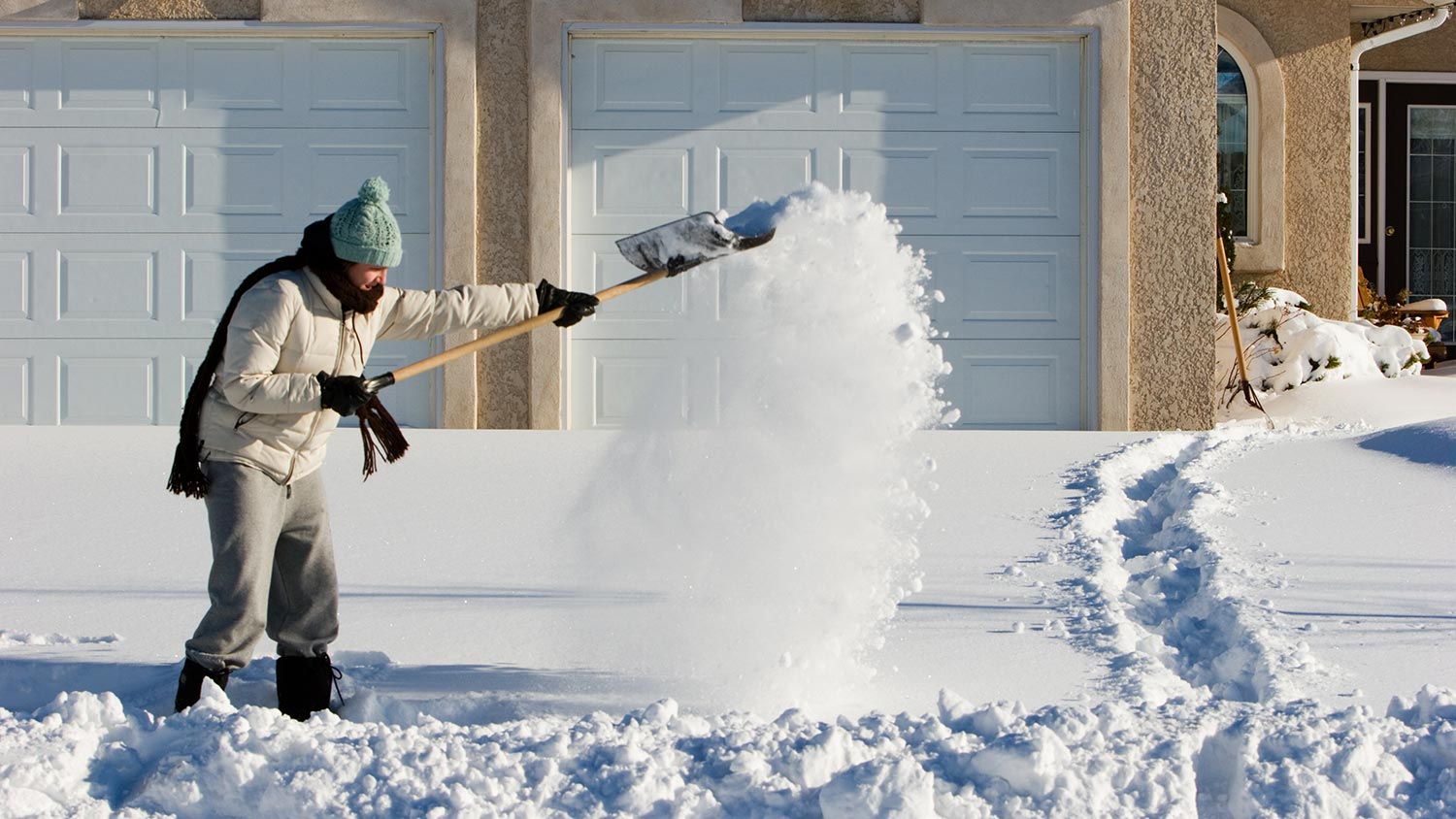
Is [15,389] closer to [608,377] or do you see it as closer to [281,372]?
[608,377]

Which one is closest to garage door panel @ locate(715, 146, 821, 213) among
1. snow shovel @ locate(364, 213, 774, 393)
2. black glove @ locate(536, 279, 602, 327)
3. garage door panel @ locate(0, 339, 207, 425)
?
garage door panel @ locate(0, 339, 207, 425)

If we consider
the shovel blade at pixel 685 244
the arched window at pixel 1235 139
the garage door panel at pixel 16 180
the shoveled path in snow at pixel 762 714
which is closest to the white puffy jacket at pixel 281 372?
the shoveled path in snow at pixel 762 714

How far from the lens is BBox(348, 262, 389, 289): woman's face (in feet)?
12.1

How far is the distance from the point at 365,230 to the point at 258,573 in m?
0.89

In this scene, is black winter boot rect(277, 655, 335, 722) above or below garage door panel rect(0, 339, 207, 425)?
below

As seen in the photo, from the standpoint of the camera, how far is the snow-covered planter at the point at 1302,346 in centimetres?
1083

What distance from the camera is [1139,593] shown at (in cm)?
507

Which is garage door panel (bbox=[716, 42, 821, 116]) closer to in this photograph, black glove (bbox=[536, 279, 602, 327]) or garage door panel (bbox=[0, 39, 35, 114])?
garage door panel (bbox=[0, 39, 35, 114])

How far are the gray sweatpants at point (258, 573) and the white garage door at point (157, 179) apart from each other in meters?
5.30

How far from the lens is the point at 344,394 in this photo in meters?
3.51

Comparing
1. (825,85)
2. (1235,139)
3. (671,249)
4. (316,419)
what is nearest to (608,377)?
(825,85)

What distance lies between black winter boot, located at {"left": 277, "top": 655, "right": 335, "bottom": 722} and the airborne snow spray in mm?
905

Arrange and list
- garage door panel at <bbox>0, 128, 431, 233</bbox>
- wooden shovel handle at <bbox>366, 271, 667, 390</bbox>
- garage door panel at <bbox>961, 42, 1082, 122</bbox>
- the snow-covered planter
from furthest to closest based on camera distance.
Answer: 1. the snow-covered planter
2. garage door panel at <bbox>961, 42, 1082, 122</bbox>
3. garage door panel at <bbox>0, 128, 431, 233</bbox>
4. wooden shovel handle at <bbox>366, 271, 667, 390</bbox>

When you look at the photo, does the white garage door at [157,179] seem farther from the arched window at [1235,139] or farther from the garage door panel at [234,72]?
the arched window at [1235,139]
